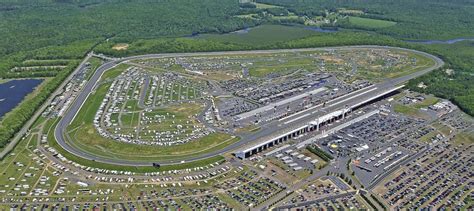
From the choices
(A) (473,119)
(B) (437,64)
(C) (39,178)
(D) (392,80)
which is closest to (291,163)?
(C) (39,178)

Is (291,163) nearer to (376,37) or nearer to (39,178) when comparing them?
(39,178)

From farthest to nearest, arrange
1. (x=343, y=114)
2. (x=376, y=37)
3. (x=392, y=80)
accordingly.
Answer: (x=376, y=37) → (x=392, y=80) → (x=343, y=114)

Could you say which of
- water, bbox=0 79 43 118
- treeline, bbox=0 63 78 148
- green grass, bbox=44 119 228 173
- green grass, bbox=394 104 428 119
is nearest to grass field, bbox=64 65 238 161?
green grass, bbox=44 119 228 173

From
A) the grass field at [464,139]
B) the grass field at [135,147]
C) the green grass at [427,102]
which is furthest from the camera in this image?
the green grass at [427,102]

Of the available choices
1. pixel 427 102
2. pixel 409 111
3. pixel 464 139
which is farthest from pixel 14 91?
pixel 464 139

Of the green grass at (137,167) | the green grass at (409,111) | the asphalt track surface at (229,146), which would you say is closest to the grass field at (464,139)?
the green grass at (409,111)

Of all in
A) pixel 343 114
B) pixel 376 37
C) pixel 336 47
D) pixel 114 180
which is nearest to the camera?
pixel 114 180

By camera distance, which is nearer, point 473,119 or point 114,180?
point 114,180

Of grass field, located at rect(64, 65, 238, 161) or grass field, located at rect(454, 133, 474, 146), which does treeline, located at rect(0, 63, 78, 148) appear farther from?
grass field, located at rect(454, 133, 474, 146)

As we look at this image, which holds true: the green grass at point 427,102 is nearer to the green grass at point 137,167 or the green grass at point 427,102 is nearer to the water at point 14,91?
the green grass at point 137,167
